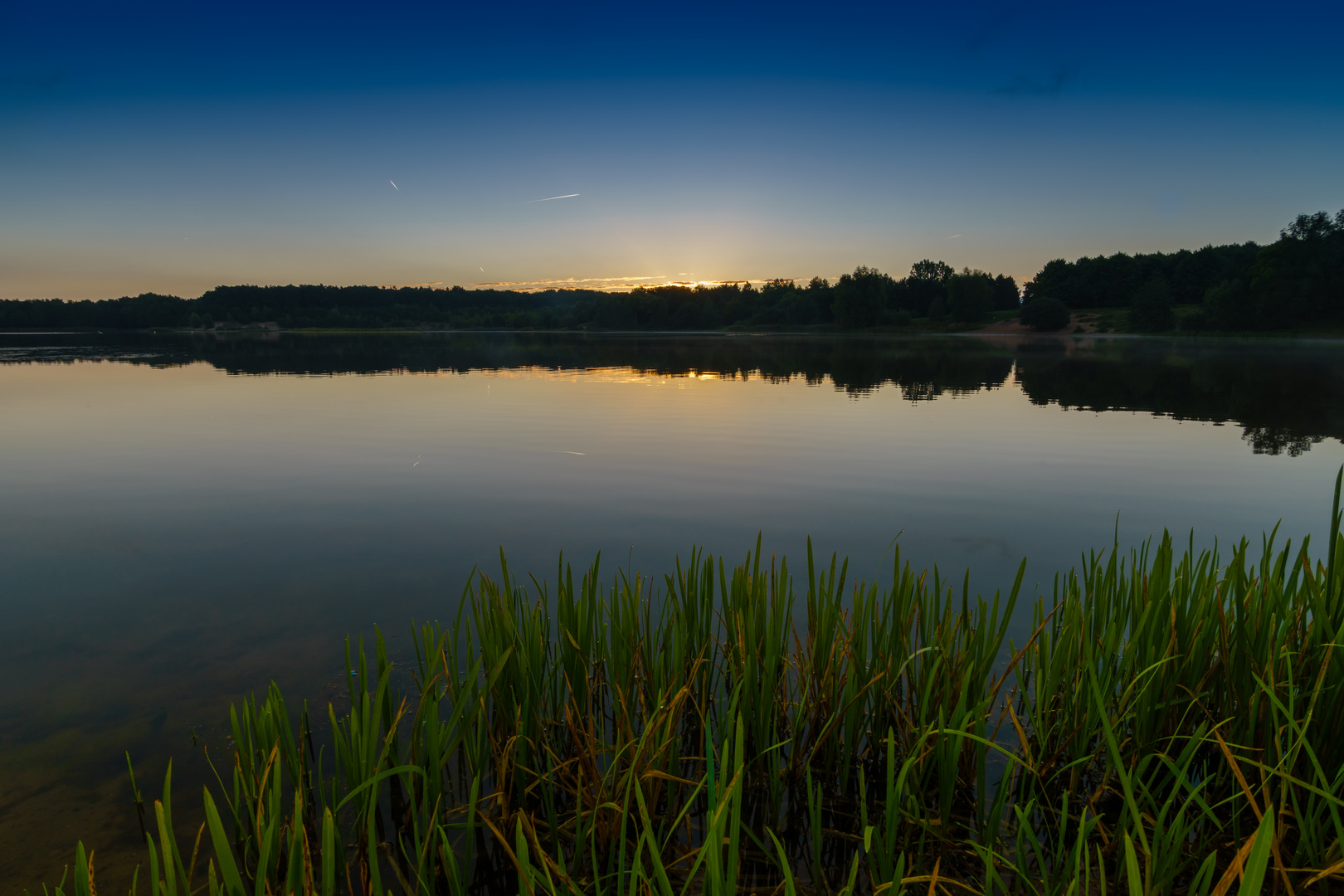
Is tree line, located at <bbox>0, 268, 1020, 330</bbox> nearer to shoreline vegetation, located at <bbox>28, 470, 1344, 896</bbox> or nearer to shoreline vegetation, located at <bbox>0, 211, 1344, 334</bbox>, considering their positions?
shoreline vegetation, located at <bbox>0, 211, 1344, 334</bbox>

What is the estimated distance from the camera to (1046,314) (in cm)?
12600

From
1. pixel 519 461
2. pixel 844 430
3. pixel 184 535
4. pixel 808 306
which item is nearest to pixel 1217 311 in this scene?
pixel 808 306

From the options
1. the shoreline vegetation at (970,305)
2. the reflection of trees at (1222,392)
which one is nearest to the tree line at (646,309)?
the shoreline vegetation at (970,305)

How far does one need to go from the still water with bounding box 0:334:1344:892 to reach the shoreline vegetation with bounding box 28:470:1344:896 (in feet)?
3.22

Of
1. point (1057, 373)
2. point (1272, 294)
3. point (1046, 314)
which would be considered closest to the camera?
point (1057, 373)

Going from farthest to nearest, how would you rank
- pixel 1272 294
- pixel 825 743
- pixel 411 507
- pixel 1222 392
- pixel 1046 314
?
pixel 1046 314, pixel 1272 294, pixel 1222 392, pixel 411 507, pixel 825 743

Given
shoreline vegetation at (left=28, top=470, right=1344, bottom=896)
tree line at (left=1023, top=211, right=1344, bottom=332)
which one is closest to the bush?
tree line at (left=1023, top=211, right=1344, bottom=332)

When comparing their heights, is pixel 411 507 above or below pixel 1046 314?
below

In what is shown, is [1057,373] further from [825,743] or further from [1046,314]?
[1046,314]

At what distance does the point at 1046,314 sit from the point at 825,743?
14221cm

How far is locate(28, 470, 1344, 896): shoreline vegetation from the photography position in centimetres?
306

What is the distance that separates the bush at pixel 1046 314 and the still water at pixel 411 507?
112438mm

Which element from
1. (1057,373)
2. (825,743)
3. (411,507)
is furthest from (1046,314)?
(825,743)

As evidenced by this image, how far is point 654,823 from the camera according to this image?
11.9 ft
